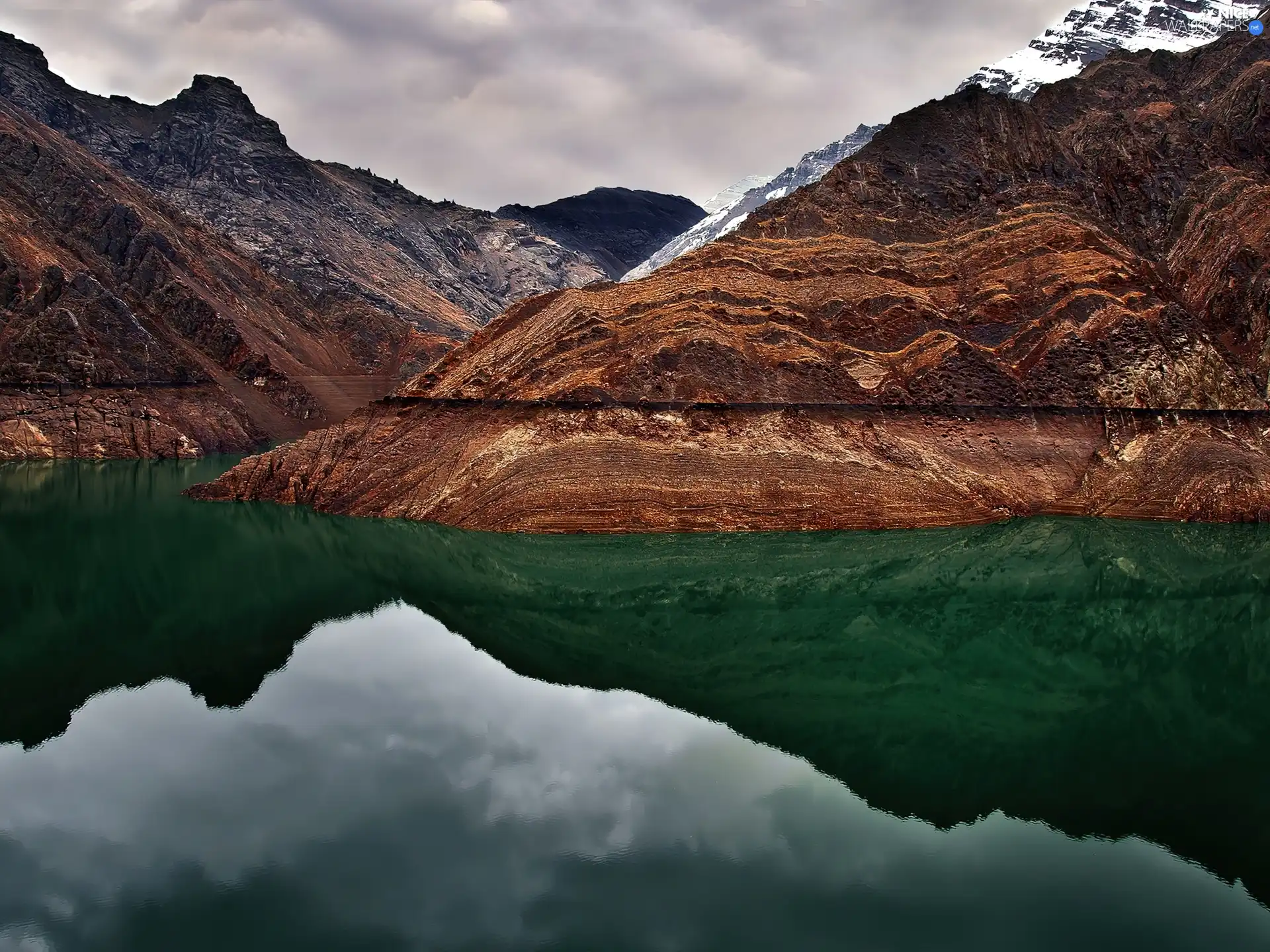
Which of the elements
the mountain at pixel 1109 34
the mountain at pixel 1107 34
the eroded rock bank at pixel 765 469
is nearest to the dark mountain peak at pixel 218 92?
the mountain at pixel 1107 34

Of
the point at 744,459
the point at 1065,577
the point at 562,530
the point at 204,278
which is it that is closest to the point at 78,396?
the point at 204,278

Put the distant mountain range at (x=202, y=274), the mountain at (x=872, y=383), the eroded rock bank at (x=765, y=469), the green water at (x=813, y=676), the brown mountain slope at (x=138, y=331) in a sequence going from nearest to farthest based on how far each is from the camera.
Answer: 1. the green water at (x=813, y=676)
2. the eroded rock bank at (x=765, y=469)
3. the mountain at (x=872, y=383)
4. the brown mountain slope at (x=138, y=331)
5. the distant mountain range at (x=202, y=274)

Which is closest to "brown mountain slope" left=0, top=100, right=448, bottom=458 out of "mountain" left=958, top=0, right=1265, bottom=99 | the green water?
the green water

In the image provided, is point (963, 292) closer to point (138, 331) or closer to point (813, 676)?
point (813, 676)

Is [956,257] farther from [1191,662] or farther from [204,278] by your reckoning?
[204,278]

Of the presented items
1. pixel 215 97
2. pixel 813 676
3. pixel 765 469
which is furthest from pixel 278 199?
pixel 813 676

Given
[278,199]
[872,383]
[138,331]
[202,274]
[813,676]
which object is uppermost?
[278,199]

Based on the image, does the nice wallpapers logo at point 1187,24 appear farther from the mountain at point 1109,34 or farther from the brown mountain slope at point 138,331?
the brown mountain slope at point 138,331
